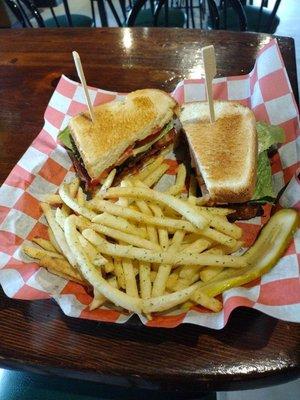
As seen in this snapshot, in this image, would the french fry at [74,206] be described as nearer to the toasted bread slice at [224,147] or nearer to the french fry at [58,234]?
the french fry at [58,234]

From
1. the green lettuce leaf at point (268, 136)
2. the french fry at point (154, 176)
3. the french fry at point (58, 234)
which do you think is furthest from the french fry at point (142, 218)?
the green lettuce leaf at point (268, 136)

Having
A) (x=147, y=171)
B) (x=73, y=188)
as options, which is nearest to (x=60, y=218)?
(x=73, y=188)

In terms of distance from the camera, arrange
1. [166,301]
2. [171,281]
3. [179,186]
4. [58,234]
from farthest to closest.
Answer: [179,186] < [58,234] < [171,281] < [166,301]

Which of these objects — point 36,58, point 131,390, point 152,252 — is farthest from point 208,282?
point 36,58

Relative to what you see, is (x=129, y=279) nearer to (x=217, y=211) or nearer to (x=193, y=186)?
(x=217, y=211)

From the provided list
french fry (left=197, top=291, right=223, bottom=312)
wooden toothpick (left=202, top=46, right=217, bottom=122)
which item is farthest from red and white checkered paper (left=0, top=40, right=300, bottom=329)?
wooden toothpick (left=202, top=46, right=217, bottom=122)

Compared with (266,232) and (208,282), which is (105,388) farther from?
(266,232)
